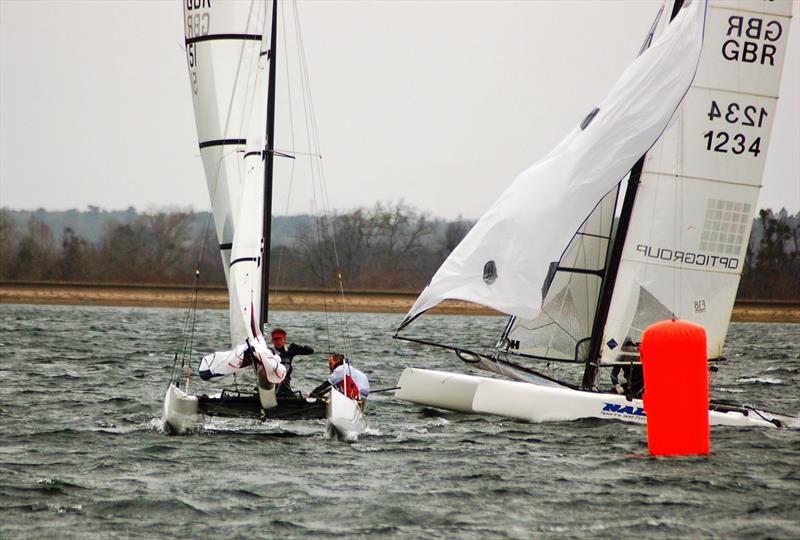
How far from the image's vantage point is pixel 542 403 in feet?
43.4

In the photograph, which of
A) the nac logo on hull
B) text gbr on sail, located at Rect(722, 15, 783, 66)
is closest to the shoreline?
text gbr on sail, located at Rect(722, 15, 783, 66)

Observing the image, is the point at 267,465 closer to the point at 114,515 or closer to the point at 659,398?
the point at 114,515

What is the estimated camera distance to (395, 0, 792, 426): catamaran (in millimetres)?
13070

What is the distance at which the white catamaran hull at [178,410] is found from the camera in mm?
11578

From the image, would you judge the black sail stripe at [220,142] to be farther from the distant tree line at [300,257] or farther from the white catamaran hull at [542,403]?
the distant tree line at [300,257]

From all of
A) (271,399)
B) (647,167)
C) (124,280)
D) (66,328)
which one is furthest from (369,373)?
(124,280)

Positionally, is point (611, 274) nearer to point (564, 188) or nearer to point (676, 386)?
point (564, 188)

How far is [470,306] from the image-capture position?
192 ft

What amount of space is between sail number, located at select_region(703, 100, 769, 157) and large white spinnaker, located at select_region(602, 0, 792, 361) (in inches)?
0.5

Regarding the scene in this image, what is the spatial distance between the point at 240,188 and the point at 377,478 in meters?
4.81

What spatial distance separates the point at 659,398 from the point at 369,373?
408 inches

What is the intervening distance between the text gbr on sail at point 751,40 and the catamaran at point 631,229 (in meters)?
0.01

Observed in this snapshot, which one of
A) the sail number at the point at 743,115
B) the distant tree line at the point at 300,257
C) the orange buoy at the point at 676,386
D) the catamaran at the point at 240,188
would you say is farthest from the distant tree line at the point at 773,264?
the orange buoy at the point at 676,386

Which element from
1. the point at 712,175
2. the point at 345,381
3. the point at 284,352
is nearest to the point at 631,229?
the point at 712,175
